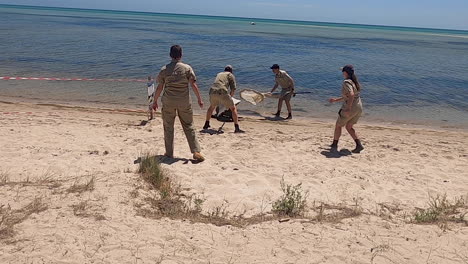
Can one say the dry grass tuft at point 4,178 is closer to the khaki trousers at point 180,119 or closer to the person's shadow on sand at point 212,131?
the khaki trousers at point 180,119

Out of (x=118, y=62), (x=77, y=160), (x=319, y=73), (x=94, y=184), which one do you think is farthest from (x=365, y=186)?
(x=118, y=62)

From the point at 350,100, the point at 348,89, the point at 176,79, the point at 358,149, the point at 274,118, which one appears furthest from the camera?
the point at 274,118

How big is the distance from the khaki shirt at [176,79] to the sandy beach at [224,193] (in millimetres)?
1150

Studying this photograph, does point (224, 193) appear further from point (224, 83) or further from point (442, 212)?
point (224, 83)

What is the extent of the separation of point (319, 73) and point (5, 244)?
2052 cm

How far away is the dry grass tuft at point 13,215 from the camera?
13.3 feet

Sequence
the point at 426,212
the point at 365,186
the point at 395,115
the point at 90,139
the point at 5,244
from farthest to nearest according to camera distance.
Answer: the point at 395,115 → the point at 90,139 → the point at 365,186 → the point at 426,212 → the point at 5,244

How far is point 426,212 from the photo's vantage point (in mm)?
→ 5262

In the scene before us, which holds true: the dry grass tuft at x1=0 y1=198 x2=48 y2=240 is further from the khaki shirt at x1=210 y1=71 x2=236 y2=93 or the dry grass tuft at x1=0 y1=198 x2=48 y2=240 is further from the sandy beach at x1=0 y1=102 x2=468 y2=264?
the khaki shirt at x1=210 y1=71 x2=236 y2=93

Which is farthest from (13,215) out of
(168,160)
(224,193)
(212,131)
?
(212,131)

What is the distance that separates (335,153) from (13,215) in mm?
5789

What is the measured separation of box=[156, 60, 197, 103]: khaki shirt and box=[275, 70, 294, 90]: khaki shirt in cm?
515

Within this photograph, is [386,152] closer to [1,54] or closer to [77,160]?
[77,160]

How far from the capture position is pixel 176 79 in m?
6.48
